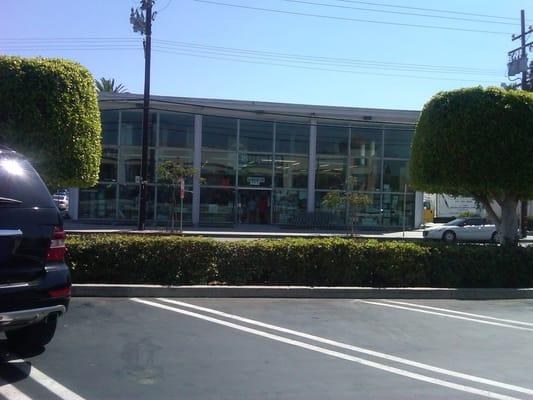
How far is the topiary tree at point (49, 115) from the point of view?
403 inches

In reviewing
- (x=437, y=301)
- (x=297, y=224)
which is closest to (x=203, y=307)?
(x=437, y=301)

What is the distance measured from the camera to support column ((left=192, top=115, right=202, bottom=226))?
33781 millimetres

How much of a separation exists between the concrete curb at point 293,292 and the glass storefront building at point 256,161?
22076mm

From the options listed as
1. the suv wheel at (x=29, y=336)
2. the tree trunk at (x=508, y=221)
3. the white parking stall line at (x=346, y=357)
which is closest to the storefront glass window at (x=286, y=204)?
the tree trunk at (x=508, y=221)

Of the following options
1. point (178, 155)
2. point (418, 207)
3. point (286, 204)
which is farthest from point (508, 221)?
point (178, 155)

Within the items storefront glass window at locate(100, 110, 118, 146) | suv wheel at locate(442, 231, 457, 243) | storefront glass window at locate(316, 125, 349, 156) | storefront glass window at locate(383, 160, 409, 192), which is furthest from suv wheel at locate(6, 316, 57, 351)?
storefront glass window at locate(383, 160, 409, 192)

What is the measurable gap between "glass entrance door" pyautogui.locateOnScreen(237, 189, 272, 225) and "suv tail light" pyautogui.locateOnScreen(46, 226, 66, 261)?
95.0ft

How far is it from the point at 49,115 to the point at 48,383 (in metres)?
6.31

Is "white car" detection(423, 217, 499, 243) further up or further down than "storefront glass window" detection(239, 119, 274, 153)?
further down

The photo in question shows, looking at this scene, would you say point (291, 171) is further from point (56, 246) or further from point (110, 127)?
point (56, 246)

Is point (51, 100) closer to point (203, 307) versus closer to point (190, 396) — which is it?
point (203, 307)

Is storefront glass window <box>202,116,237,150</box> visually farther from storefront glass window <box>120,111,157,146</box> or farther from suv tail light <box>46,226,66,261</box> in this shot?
suv tail light <box>46,226,66,261</box>

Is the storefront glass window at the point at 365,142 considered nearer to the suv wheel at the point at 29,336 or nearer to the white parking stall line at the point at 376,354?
the white parking stall line at the point at 376,354

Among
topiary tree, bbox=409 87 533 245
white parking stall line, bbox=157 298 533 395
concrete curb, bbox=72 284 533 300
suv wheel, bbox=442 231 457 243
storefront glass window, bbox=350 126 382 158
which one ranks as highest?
storefront glass window, bbox=350 126 382 158
